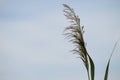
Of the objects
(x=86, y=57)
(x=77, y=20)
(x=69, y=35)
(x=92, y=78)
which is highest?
(x=77, y=20)

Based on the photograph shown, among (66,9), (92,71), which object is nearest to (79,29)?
(66,9)

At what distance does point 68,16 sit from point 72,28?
0.31 feet

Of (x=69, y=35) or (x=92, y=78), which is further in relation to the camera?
(x=69, y=35)

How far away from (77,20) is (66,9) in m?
0.12

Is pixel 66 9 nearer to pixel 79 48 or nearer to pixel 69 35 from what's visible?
pixel 69 35

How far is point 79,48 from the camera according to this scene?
1.51 metres

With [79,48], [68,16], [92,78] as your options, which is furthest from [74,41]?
[92,78]

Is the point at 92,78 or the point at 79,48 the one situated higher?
the point at 79,48

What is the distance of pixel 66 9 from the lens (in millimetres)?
1569

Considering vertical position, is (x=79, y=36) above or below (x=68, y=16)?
below

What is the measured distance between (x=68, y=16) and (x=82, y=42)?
8.9 inches

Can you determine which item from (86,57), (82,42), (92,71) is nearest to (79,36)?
(82,42)

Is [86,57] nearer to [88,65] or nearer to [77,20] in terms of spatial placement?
[88,65]

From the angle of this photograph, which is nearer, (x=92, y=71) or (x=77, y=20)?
(x=92, y=71)
